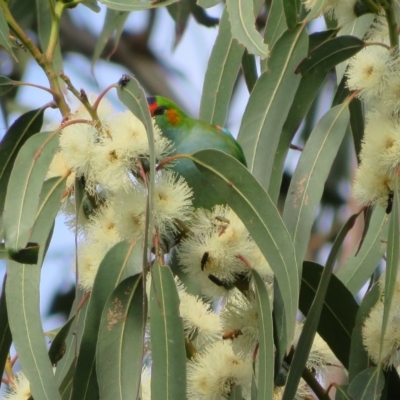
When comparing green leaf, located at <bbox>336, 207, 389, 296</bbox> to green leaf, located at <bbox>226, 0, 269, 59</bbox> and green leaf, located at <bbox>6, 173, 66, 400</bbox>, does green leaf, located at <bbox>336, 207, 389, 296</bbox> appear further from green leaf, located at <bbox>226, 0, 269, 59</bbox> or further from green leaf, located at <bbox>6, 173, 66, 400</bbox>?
green leaf, located at <bbox>6, 173, 66, 400</bbox>

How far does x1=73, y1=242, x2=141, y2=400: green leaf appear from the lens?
1.47m

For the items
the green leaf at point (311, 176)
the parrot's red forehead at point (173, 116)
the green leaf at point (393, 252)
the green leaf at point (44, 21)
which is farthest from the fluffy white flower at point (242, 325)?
the parrot's red forehead at point (173, 116)

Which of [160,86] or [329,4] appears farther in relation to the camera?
[160,86]

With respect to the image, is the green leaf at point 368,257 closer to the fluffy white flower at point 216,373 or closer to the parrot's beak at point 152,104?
the fluffy white flower at point 216,373

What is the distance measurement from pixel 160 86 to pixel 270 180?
315 centimetres

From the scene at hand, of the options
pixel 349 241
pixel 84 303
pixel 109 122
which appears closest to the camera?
pixel 109 122

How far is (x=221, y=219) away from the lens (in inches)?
59.4

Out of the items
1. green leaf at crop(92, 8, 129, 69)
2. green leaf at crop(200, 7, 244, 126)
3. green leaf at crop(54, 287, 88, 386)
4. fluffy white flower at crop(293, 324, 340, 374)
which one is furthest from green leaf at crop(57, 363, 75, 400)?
green leaf at crop(92, 8, 129, 69)

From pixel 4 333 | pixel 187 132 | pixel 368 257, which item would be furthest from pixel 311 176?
pixel 187 132

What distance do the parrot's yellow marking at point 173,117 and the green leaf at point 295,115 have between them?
31.6 inches

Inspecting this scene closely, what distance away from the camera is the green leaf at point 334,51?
1637mm

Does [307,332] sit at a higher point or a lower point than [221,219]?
lower

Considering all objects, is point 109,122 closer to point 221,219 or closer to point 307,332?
point 221,219

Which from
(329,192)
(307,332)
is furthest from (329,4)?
(329,192)
